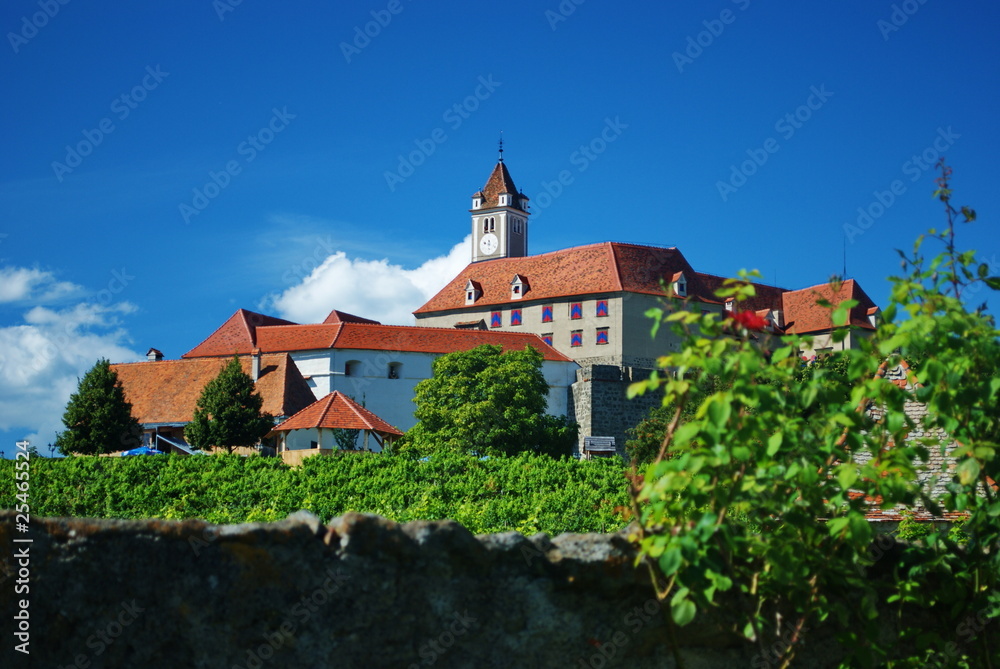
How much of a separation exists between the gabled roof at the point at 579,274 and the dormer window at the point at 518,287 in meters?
0.38

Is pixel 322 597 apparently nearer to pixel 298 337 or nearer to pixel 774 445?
pixel 774 445

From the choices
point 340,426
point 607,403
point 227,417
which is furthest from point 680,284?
point 340,426

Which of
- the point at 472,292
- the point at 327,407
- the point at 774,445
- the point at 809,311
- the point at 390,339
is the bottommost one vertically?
the point at 774,445

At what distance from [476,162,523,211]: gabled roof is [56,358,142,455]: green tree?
5545 cm

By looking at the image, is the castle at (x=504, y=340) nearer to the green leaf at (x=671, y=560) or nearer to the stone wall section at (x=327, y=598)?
the stone wall section at (x=327, y=598)

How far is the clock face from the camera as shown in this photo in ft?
325

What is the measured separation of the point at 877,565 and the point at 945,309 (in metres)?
1.20

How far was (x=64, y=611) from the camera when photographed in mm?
3592

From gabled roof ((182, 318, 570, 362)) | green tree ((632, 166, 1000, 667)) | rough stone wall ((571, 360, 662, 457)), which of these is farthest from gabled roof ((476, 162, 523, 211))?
green tree ((632, 166, 1000, 667))

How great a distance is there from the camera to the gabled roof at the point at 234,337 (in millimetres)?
64438

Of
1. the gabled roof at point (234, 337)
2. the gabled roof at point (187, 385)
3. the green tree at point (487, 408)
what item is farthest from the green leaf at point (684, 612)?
the gabled roof at point (234, 337)

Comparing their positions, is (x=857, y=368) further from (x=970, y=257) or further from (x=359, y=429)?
(x=359, y=429)

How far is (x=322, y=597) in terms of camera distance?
3818mm

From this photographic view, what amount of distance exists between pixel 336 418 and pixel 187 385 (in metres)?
20.3
